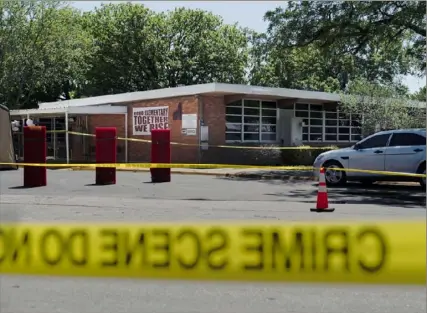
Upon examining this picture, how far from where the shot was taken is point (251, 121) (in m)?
23.5

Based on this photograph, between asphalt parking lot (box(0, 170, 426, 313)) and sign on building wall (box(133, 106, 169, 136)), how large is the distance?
6.37m

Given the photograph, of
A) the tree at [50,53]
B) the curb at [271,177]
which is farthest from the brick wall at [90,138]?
the curb at [271,177]

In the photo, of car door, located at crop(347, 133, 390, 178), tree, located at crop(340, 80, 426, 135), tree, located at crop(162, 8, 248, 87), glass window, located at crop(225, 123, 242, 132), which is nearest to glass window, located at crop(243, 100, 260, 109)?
glass window, located at crop(225, 123, 242, 132)

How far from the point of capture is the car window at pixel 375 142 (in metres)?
13.5

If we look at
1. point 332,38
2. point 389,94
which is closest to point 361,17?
point 332,38

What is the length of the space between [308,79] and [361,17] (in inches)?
981

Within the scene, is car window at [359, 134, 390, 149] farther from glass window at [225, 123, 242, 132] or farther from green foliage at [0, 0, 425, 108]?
green foliage at [0, 0, 425, 108]

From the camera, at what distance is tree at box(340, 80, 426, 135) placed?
67.5ft

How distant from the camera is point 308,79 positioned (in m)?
40.8

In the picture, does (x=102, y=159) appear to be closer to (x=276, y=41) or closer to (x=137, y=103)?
(x=276, y=41)

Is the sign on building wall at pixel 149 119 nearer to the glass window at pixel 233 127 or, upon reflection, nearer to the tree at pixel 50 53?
the glass window at pixel 233 127

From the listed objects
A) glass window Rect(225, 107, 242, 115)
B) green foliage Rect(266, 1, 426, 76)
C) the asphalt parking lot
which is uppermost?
green foliage Rect(266, 1, 426, 76)

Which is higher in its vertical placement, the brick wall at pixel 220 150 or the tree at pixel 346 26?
the tree at pixel 346 26

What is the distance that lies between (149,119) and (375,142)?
12.3 m
